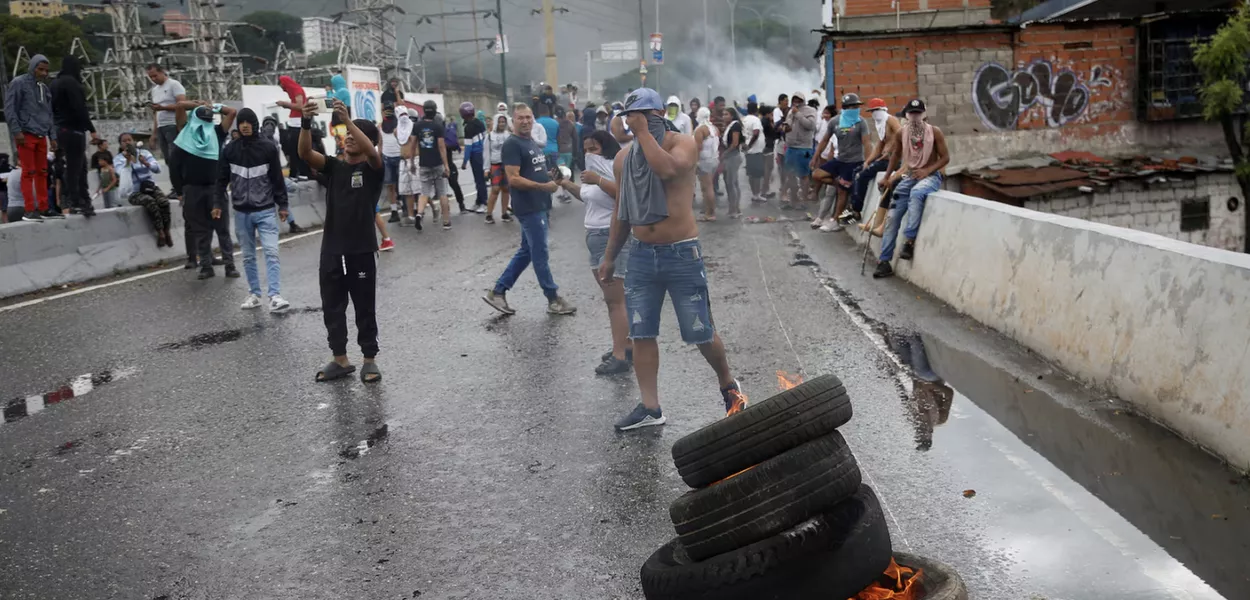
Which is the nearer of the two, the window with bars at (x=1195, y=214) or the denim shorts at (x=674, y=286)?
the denim shorts at (x=674, y=286)

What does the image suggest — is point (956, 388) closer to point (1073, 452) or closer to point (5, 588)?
point (1073, 452)

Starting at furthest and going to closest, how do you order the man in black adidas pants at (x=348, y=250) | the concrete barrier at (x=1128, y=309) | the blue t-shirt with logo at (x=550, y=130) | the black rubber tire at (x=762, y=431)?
the blue t-shirt with logo at (x=550, y=130), the man in black adidas pants at (x=348, y=250), the concrete barrier at (x=1128, y=309), the black rubber tire at (x=762, y=431)

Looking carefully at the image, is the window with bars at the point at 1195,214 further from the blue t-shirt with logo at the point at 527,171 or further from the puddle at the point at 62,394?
the puddle at the point at 62,394

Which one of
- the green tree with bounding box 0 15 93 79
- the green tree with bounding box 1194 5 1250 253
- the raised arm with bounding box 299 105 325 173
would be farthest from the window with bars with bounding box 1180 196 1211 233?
the green tree with bounding box 0 15 93 79

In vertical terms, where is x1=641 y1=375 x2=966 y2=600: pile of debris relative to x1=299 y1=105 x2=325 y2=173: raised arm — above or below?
below

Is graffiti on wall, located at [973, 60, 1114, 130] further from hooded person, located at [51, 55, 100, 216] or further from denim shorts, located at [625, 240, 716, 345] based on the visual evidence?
denim shorts, located at [625, 240, 716, 345]

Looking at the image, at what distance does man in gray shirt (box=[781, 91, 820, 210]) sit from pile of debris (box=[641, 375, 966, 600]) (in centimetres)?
1544

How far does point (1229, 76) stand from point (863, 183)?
7.90 m

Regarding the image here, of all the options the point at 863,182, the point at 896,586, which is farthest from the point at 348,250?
the point at 863,182

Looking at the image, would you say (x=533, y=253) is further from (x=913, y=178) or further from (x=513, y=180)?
(x=913, y=178)

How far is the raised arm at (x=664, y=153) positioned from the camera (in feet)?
19.3

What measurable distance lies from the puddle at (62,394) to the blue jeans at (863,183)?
9.93m

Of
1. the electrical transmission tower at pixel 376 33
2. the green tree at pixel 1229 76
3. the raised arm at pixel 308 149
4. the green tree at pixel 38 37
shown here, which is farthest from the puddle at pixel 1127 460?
the green tree at pixel 38 37

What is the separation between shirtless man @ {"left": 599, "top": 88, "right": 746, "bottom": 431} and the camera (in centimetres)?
603
